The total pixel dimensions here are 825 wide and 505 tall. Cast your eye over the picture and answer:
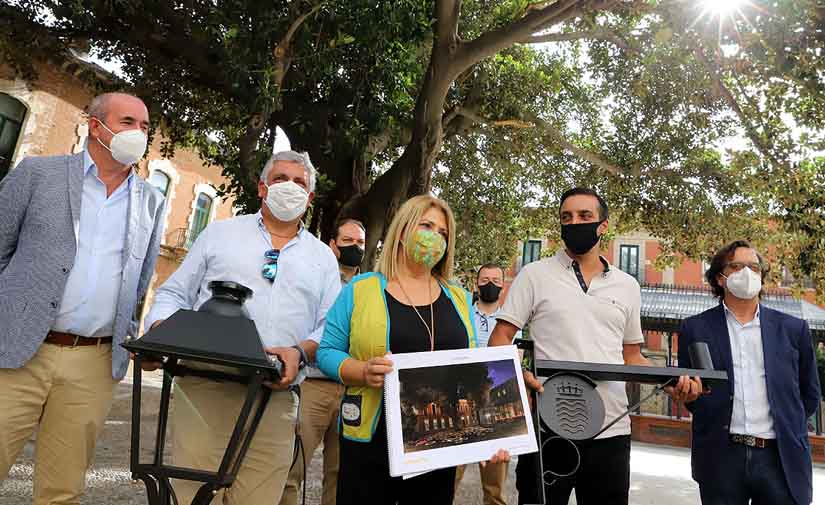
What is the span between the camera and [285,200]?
257 cm

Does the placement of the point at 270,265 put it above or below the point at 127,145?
below

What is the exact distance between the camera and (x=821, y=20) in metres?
6.25

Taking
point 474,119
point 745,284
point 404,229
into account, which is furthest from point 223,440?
point 474,119

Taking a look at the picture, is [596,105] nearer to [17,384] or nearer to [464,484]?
[464,484]

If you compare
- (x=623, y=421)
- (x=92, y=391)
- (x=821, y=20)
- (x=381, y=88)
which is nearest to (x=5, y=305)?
(x=92, y=391)

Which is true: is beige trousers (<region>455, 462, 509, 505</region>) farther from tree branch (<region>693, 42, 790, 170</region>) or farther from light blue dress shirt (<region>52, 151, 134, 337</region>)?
tree branch (<region>693, 42, 790, 170</region>)

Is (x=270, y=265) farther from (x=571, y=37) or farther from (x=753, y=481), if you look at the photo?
(x=571, y=37)

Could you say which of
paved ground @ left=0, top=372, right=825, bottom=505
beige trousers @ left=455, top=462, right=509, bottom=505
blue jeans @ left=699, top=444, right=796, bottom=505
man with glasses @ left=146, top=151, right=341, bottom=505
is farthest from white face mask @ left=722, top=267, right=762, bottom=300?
paved ground @ left=0, top=372, right=825, bottom=505

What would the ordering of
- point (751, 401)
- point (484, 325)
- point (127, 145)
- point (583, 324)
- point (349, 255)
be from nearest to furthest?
point (127, 145), point (583, 324), point (751, 401), point (349, 255), point (484, 325)

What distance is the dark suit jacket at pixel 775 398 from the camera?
288 cm

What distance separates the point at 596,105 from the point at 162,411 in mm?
11243

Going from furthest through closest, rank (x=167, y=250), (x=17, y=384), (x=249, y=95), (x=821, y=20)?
(x=167, y=250) → (x=249, y=95) → (x=821, y=20) → (x=17, y=384)

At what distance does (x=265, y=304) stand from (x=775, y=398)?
2720mm

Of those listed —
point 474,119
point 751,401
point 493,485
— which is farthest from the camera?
point 474,119
